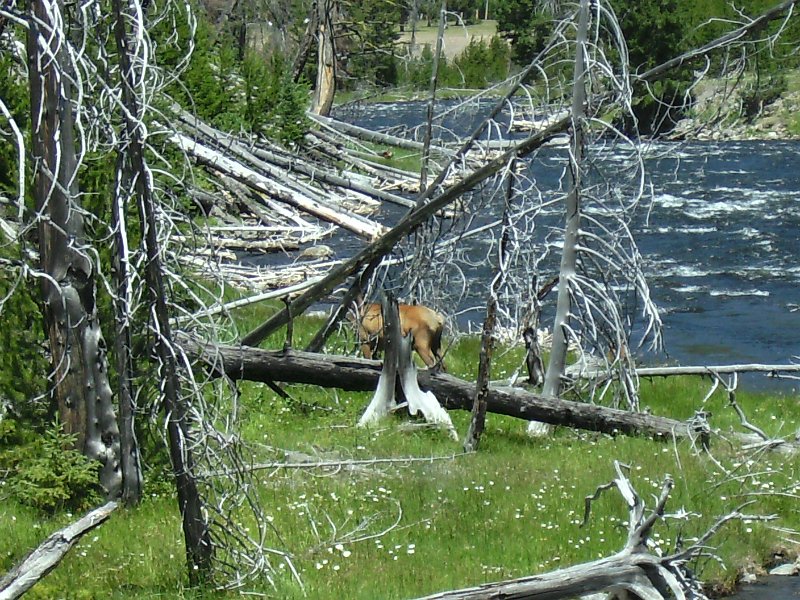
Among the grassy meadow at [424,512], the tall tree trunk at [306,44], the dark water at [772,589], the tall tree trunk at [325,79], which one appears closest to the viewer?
the grassy meadow at [424,512]

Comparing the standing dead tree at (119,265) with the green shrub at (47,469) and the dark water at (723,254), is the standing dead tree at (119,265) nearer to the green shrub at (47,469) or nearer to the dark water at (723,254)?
the green shrub at (47,469)

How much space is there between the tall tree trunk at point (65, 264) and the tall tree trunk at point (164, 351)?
0.32 meters

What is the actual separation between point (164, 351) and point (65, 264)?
1382mm

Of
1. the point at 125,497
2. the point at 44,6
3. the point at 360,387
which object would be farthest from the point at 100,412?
the point at 360,387

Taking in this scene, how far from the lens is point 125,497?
7.71 m

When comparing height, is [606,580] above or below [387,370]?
above

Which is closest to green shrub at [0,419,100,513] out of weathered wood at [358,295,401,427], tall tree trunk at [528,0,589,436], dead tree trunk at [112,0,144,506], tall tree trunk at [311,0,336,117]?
dead tree trunk at [112,0,144,506]

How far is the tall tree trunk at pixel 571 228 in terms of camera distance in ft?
33.2

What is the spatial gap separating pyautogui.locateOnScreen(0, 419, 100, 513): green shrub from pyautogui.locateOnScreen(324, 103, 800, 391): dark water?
16.8 feet

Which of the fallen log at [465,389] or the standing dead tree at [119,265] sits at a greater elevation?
the standing dead tree at [119,265]

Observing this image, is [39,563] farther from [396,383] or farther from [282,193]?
[282,193]

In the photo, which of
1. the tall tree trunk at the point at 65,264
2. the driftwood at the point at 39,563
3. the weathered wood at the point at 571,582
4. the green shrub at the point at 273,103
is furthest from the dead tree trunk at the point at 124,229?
the green shrub at the point at 273,103

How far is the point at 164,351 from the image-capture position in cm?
593

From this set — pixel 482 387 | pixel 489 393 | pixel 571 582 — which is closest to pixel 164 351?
pixel 571 582
